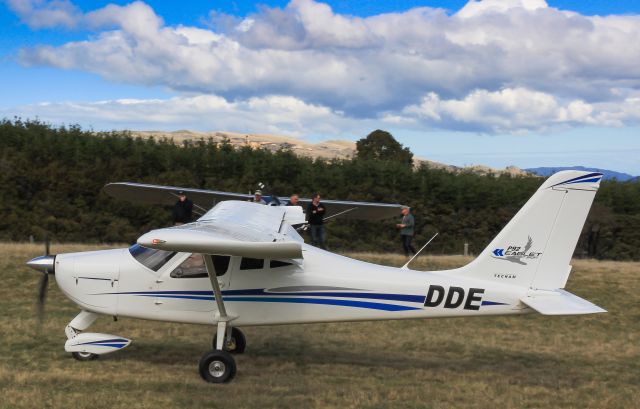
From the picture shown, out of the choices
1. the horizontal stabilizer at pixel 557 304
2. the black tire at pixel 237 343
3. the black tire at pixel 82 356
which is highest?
the horizontal stabilizer at pixel 557 304

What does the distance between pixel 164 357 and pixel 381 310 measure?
322cm

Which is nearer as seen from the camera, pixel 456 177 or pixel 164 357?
pixel 164 357

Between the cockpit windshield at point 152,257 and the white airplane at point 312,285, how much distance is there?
0.01m

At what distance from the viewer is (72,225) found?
26.1 meters

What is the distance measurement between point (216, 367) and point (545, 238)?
15.2 ft

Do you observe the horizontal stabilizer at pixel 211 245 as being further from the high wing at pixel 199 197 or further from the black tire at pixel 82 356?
the high wing at pixel 199 197

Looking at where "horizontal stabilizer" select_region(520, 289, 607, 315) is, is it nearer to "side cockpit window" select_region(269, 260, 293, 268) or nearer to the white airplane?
the white airplane

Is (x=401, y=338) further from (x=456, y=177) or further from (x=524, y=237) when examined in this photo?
(x=456, y=177)

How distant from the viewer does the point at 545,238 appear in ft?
32.5

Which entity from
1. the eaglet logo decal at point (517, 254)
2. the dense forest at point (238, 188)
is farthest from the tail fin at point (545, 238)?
the dense forest at point (238, 188)

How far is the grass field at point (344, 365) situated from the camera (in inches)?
338

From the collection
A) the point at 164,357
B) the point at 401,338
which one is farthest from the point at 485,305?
the point at 164,357

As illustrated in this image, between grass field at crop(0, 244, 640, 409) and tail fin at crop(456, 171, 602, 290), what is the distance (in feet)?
4.63

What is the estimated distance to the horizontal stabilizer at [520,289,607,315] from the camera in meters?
9.34
